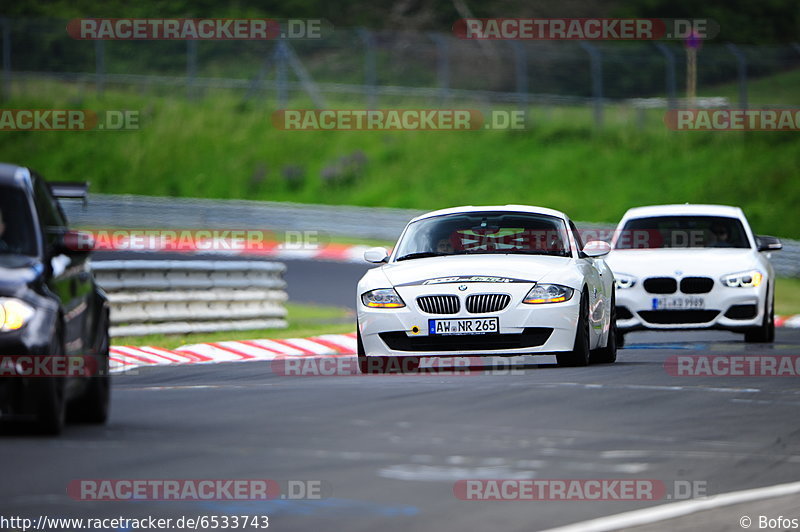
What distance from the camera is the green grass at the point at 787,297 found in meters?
27.1

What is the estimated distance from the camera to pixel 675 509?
7.51 m

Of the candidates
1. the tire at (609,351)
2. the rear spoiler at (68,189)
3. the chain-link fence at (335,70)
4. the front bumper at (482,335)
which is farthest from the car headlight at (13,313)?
the chain-link fence at (335,70)

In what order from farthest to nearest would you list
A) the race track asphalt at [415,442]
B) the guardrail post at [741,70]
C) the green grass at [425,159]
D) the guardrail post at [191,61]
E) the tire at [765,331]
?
the guardrail post at [191,61], the green grass at [425,159], the guardrail post at [741,70], the tire at [765,331], the race track asphalt at [415,442]

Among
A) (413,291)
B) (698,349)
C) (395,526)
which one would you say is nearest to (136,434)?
(395,526)

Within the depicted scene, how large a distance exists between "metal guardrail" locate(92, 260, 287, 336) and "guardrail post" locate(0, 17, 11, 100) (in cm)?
2711

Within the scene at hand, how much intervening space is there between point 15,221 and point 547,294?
5.39 m

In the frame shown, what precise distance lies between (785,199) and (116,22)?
77.4 ft

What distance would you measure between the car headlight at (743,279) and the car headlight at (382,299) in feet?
16.8

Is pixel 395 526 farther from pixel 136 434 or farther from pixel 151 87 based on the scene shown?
pixel 151 87


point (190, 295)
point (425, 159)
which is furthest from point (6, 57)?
point (190, 295)

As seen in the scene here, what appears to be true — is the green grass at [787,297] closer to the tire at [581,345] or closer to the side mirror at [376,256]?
the tire at [581,345]

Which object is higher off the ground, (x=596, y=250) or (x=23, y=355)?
(x=596, y=250)

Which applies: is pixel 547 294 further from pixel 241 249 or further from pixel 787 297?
pixel 241 249

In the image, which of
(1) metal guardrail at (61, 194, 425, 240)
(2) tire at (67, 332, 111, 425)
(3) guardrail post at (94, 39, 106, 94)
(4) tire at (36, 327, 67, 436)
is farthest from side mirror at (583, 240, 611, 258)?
(3) guardrail post at (94, 39, 106, 94)
